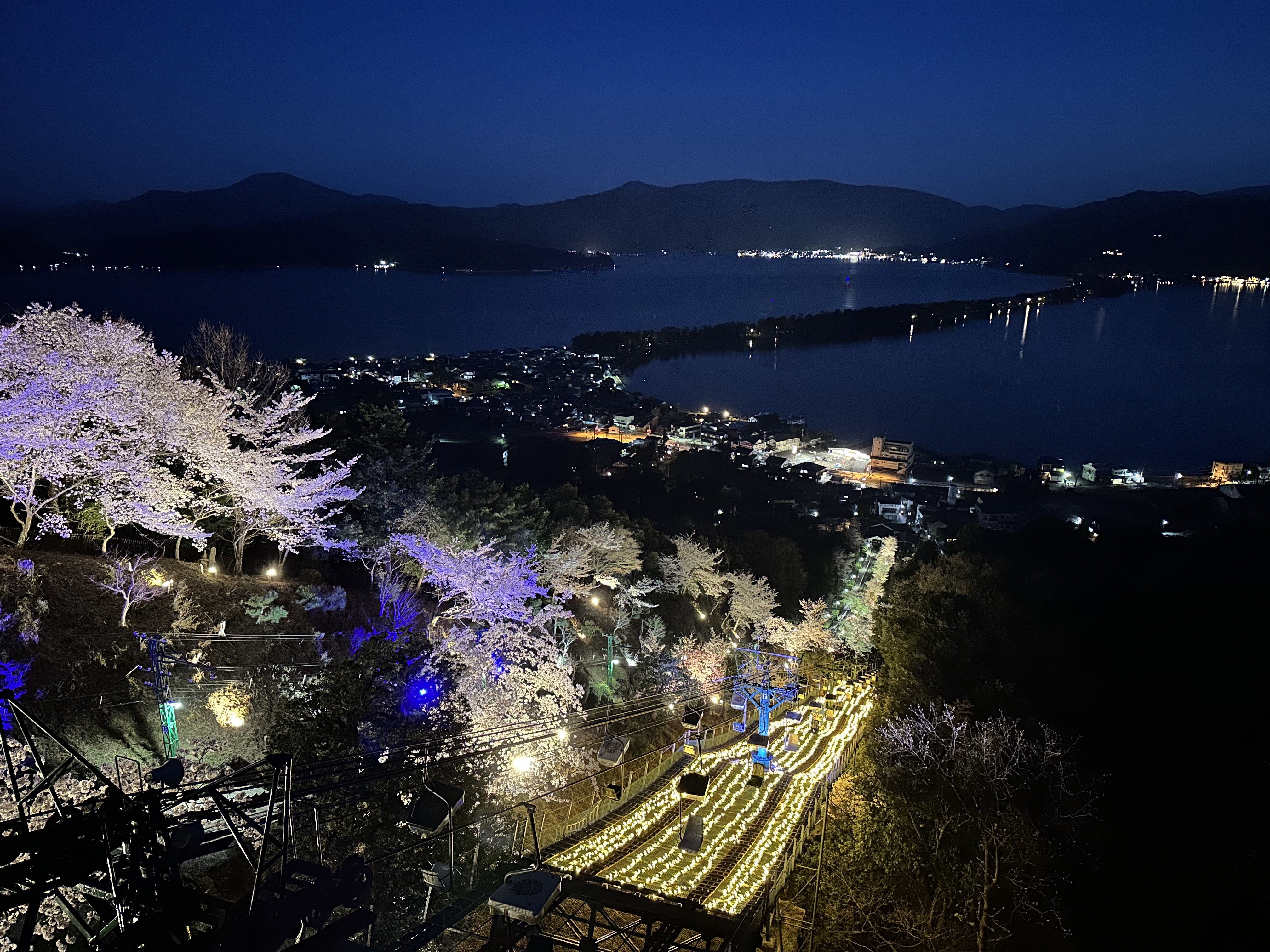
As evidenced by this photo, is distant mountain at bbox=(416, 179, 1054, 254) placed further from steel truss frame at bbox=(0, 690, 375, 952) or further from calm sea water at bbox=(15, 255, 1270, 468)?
steel truss frame at bbox=(0, 690, 375, 952)

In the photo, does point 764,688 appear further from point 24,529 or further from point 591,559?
point 24,529

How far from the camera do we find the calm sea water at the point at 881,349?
4422 cm

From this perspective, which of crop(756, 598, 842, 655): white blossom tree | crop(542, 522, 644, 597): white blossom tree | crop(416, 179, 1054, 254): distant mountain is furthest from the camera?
crop(416, 179, 1054, 254): distant mountain

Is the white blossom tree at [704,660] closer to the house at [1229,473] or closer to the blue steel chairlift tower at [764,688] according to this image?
the blue steel chairlift tower at [764,688]

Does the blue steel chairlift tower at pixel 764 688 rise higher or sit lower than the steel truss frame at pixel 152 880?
lower

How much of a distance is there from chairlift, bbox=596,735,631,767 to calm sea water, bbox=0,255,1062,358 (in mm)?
12121

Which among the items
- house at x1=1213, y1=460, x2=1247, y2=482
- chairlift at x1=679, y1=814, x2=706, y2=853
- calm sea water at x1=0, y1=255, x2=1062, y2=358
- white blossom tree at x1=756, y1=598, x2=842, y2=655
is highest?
calm sea water at x1=0, y1=255, x2=1062, y2=358

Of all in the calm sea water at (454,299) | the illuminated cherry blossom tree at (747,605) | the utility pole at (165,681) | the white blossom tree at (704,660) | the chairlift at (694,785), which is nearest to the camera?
the utility pole at (165,681)

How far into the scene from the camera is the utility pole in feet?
24.7

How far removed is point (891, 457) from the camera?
37.9 m

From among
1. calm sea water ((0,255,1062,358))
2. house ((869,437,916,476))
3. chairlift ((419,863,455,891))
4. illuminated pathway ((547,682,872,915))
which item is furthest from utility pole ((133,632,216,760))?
house ((869,437,916,476))

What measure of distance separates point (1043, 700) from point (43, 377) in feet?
51.7

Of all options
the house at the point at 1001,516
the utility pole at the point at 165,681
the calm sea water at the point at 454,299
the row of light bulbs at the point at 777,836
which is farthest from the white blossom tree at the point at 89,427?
the house at the point at 1001,516

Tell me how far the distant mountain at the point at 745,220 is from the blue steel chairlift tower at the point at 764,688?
14339 centimetres
